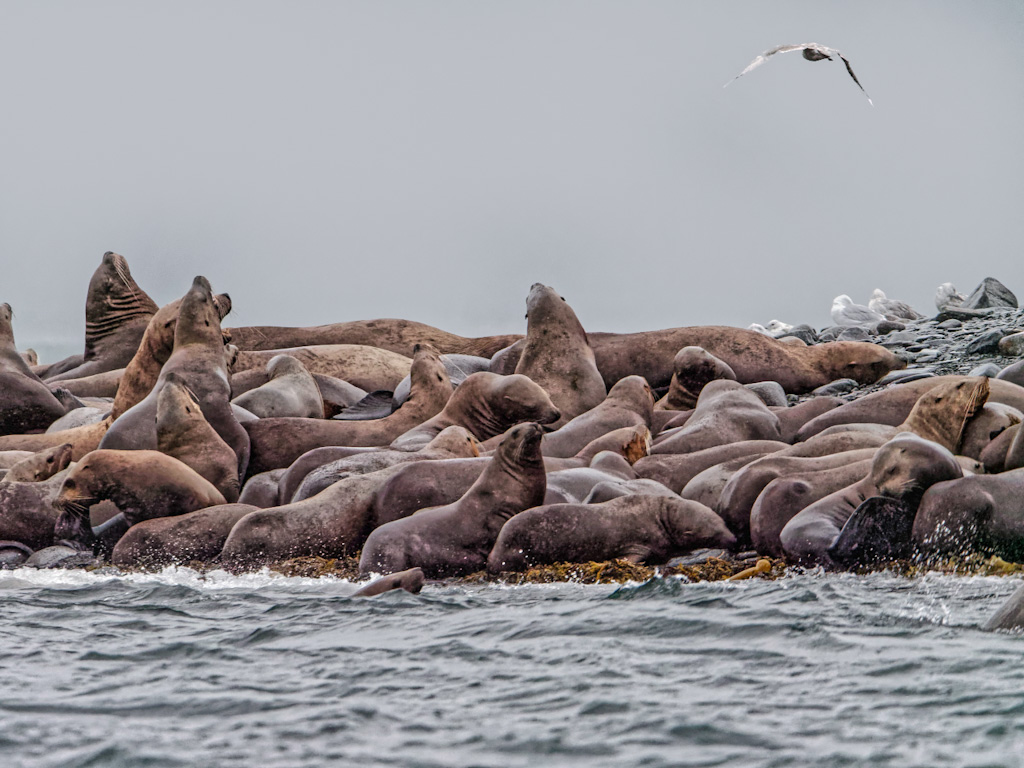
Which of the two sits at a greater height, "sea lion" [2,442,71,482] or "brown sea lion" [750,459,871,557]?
"sea lion" [2,442,71,482]

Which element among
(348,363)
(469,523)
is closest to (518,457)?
(469,523)

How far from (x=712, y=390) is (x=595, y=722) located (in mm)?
8376

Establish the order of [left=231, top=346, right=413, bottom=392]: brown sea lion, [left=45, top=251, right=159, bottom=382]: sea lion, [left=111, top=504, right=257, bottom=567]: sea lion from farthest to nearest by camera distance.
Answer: [left=45, top=251, right=159, bottom=382]: sea lion < [left=231, top=346, right=413, bottom=392]: brown sea lion < [left=111, top=504, right=257, bottom=567]: sea lion

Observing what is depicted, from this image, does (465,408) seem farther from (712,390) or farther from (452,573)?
(452,573)

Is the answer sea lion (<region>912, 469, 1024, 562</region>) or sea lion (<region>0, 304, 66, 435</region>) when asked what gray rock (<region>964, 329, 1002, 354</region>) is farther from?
Result: sea lion (<region>0, 304, 66, 435</region>)

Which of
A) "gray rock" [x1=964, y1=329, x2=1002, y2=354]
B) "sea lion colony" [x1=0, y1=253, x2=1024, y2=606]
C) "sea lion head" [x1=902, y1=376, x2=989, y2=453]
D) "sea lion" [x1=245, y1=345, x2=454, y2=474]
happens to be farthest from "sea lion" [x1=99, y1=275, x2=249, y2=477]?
"gray rock" [x1=964, y1=329, x2=1002, y2=354]

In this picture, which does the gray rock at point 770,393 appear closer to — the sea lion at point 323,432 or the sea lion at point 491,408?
the sea lion at point 491,408

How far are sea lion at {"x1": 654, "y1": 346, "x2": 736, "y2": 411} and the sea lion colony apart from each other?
2cm

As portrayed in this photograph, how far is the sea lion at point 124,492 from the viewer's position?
30.7ft

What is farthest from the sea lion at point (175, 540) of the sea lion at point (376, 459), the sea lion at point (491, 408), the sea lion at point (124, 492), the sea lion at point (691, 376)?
the sea lion at point (691, 376)

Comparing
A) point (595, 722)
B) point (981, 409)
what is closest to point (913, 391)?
point (981, 409)

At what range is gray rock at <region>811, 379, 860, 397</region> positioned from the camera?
46.5 ft

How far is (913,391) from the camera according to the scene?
37.1 ft

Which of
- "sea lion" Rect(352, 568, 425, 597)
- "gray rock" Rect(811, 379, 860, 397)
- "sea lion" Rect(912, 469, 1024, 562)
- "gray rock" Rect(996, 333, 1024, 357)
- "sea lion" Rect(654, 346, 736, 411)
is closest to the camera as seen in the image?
"sea lion" Rect(912, 469, 1024, 562)
